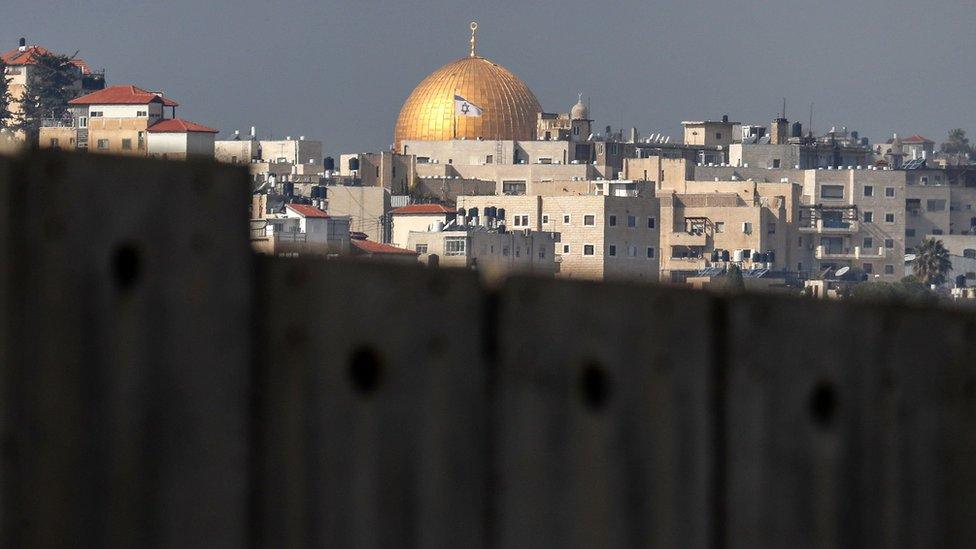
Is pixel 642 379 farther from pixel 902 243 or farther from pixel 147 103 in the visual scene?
pixel 902 243

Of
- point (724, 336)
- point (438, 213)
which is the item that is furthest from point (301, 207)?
point (724, 336)

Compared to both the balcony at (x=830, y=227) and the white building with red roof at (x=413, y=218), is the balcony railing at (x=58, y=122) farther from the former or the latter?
the balcony at (x=830, y=227)

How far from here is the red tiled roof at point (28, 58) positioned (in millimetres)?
105094

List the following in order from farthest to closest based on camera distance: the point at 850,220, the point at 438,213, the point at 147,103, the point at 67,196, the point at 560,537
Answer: the point at 850,220, the point at 147,103, the point at 438,213, the point at 560,537, the point at 67,196

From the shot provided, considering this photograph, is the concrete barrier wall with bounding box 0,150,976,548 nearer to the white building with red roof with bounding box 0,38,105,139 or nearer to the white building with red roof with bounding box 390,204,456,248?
the white building with red roof with bounding box 390,204,456,248

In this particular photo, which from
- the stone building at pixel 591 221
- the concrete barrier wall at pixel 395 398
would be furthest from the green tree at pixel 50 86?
the concrete barrier wall at pixel 395 398

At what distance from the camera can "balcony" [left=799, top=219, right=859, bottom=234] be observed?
292 feet

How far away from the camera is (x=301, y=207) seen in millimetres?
65875

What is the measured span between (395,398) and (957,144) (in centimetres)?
14863

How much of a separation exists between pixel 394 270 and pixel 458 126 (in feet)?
307

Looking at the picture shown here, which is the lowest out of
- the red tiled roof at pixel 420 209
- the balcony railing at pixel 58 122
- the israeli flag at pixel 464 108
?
the red tiled roof at pixel 420 209

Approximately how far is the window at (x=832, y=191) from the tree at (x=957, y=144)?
54551 mm

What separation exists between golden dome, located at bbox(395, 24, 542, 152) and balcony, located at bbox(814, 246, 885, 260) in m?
15.5

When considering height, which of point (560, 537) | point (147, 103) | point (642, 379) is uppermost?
point (147, 103)
